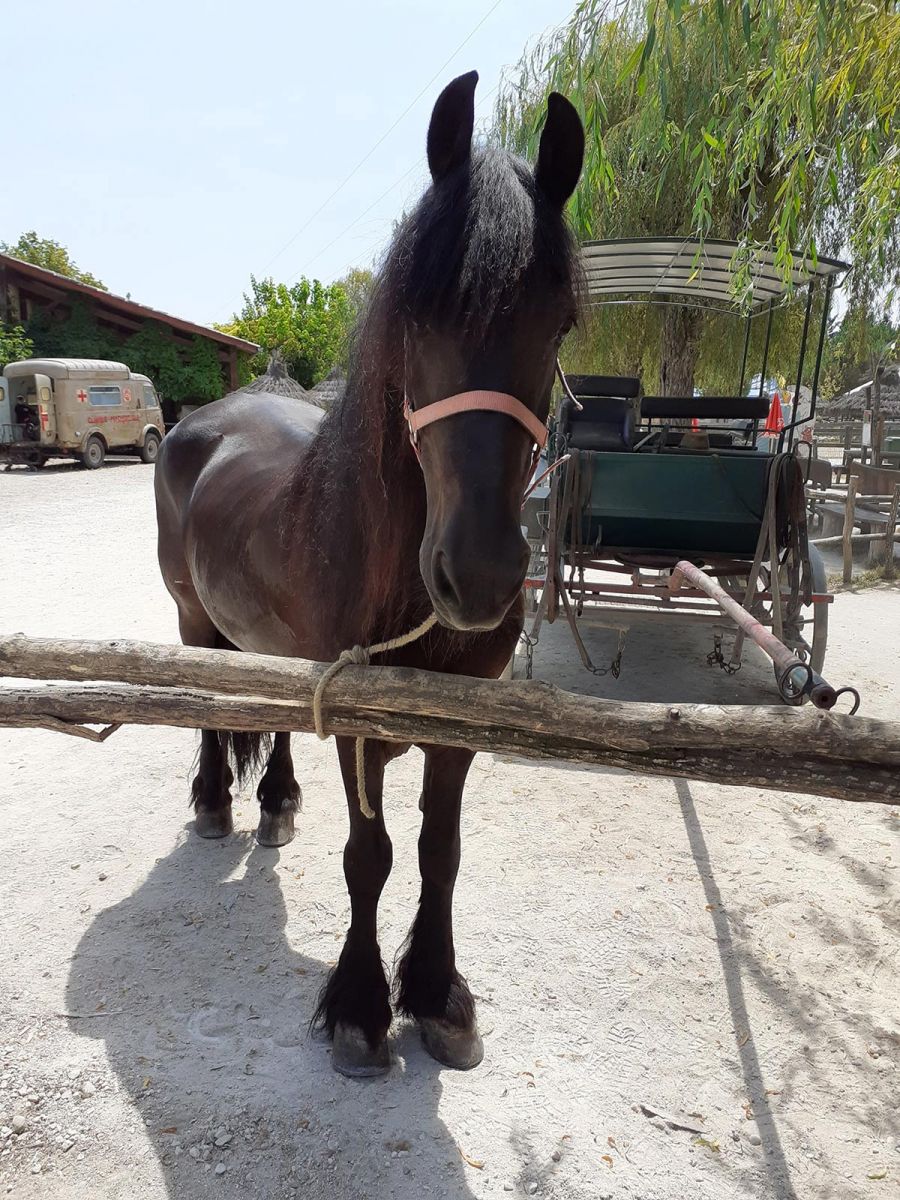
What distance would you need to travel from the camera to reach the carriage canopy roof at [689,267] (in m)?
4.57

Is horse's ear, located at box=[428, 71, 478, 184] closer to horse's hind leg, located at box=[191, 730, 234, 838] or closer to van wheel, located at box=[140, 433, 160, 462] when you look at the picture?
horse's hind leg, located at box=[191, 730, 234, 838]

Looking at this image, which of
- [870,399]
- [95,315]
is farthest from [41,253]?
[870,399]

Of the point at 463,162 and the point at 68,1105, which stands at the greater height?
the point at 463,162

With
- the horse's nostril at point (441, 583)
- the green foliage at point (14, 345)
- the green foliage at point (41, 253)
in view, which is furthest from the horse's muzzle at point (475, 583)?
the green foliage at point (41, 253)

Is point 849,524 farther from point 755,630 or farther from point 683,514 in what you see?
point 755,630

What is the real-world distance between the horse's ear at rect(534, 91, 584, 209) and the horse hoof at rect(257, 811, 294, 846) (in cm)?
254

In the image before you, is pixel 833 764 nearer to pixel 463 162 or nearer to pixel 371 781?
pixel 371 781

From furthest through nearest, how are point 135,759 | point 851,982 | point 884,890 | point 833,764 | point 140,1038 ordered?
point 135,759 → point 884,890 → point 851,982 → point 140,1038 → point 833,764

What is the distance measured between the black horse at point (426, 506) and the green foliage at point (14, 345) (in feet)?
68.6

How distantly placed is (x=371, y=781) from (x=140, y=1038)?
102 cm

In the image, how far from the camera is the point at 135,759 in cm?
385

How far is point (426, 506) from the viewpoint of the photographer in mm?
1670

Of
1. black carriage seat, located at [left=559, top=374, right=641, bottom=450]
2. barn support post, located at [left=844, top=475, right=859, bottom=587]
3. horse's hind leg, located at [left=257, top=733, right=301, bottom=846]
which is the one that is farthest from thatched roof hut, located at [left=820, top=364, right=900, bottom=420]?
horse's hind leg, located at [left=257, top=733, right=301, bottom=846]

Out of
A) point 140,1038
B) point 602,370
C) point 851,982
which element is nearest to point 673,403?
point 851,982
